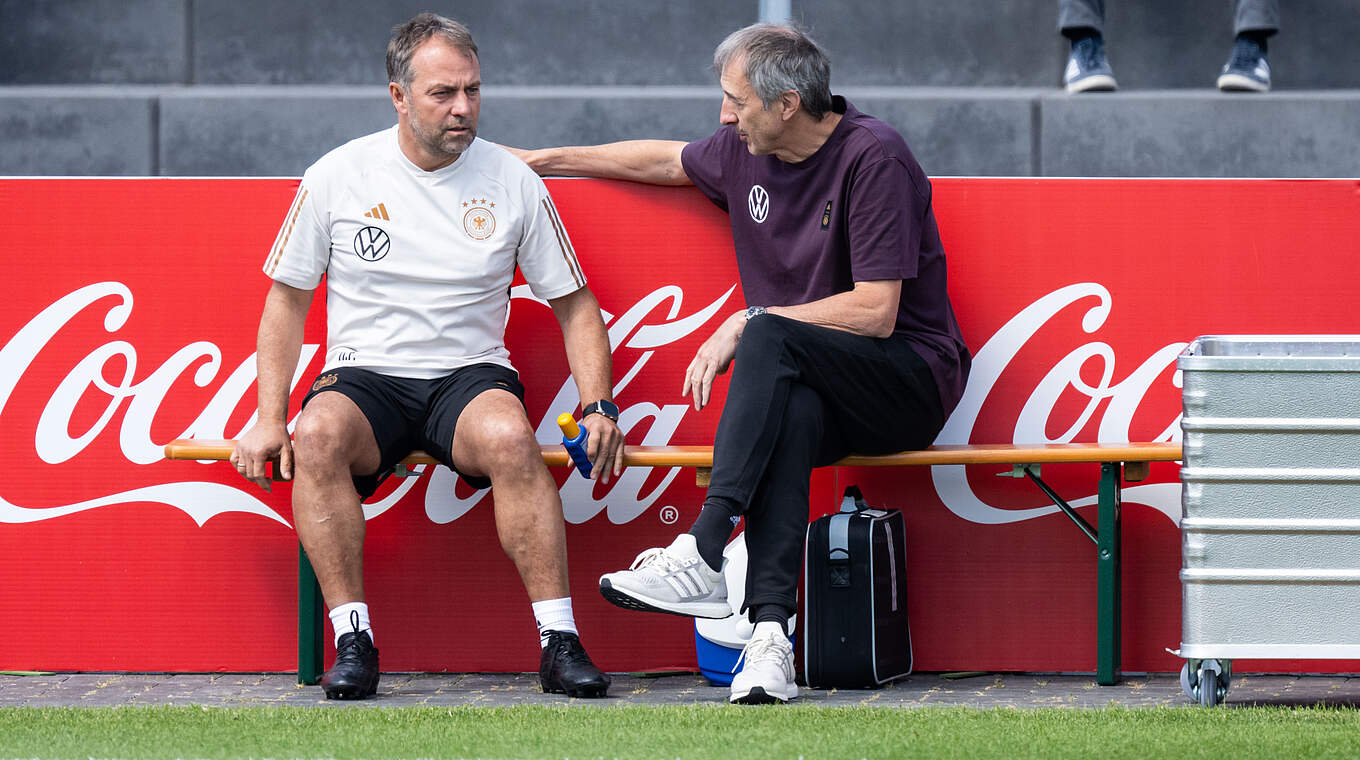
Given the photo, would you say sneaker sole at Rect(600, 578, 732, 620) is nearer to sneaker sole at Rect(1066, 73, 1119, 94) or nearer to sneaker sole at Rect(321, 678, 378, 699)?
sneaker sole at Rect(321, 678, 378, 699)

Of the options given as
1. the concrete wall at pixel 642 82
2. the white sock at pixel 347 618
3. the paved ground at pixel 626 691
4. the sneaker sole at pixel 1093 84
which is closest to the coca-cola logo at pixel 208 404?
the paved ground at pixel 626 691

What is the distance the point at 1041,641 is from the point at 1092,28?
4313 mm

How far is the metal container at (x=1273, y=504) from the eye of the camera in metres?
3.53

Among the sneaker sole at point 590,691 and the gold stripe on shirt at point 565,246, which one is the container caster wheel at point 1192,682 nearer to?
the sneaker sole at point 590,691

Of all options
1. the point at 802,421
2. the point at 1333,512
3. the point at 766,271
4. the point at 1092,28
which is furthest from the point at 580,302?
the point at 1092,28

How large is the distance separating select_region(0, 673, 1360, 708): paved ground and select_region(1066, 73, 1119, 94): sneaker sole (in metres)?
4.29

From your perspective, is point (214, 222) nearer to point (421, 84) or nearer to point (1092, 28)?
point (421, 84)

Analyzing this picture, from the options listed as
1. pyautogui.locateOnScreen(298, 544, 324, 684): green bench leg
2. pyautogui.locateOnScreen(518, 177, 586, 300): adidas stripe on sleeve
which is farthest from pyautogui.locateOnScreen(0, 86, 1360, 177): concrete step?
pyautogui.locateOnScreen(298, 544, 324, 684): green bench leg

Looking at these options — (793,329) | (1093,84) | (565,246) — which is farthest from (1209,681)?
(1093,84)

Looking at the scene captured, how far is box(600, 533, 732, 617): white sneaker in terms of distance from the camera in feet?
11.4

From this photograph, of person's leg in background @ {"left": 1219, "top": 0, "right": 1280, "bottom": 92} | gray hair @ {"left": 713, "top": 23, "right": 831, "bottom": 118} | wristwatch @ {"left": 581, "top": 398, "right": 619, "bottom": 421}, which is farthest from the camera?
person's leg in background @ {"left": 1219, "top": 0, "right": 1280, "bottom": 92}

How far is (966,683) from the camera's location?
414cm

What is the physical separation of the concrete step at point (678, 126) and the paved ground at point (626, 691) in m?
4.23

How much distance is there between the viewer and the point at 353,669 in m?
3.79
